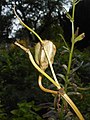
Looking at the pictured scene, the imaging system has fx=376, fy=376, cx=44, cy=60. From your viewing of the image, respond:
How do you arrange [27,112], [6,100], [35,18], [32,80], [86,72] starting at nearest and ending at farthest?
[27,112]
[6,100]
[32,80]
[86,72]
[35,18]

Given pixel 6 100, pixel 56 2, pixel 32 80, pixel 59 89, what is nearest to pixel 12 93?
pixel 6 100

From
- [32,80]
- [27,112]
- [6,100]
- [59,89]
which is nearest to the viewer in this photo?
[59,89]

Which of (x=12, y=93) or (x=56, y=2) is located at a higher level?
(x=56, y=2)

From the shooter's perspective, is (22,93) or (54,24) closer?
(22,93)

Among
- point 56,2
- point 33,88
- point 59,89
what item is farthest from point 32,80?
point 56,2

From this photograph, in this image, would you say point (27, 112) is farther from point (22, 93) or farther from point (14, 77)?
point (14, 77)

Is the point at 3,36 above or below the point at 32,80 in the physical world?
above

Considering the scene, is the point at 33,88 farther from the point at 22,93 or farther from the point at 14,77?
the point at 14,77

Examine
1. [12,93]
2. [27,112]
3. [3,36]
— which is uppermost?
[3,36]

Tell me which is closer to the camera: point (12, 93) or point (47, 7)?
point (12, 93)
